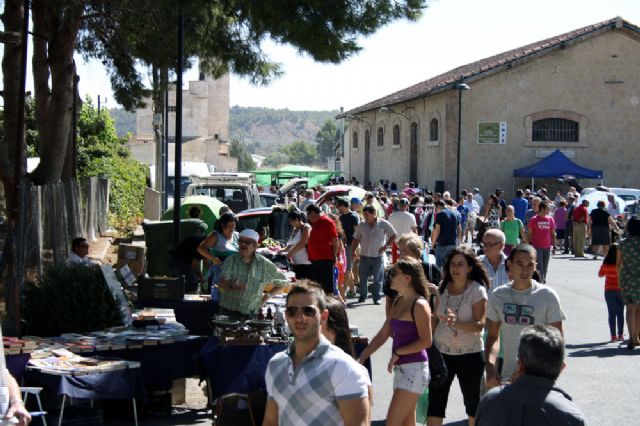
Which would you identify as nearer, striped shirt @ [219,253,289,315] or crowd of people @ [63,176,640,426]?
crowd of people @ [63,176,640,426]

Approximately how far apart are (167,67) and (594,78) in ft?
96.9

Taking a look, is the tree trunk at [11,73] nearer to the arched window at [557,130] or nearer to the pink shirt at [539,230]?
the pink shirt at [539,230]

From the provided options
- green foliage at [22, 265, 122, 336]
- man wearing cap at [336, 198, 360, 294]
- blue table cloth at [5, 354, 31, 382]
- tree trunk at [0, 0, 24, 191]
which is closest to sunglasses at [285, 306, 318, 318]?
blue table cloth at [5, 354, 31, 382]

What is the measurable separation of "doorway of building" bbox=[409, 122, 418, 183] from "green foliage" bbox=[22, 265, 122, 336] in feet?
136

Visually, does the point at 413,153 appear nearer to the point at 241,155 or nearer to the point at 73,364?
the point at 73,364

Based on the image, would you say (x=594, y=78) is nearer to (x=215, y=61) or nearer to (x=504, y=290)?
(x=215, y=61)

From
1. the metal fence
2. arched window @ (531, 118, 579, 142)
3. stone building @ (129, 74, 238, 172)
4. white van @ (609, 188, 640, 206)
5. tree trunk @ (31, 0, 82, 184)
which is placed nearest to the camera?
the metal fence

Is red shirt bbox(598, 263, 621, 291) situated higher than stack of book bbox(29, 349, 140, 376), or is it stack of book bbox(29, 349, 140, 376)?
red shirt bbox(598, 263, 621, 291)

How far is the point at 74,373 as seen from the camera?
7586 millimetres

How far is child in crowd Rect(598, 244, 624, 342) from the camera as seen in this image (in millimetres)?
12828

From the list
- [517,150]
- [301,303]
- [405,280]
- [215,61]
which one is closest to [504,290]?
[405,280]

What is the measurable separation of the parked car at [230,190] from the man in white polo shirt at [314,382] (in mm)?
20211

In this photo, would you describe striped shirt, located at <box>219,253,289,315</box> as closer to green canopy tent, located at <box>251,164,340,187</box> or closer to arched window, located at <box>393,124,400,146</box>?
arched window, located at <box>393,124,400,146</box>

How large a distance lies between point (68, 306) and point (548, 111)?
3856 centimetres
